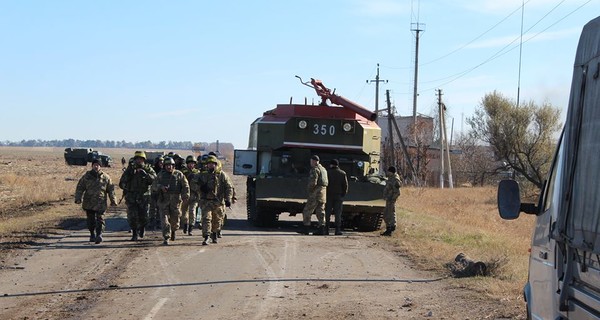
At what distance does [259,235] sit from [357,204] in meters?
2.81

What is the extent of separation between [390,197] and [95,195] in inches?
279

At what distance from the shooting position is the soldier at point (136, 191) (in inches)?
687

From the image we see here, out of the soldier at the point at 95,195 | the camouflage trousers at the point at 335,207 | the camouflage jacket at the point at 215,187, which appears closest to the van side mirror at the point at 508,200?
the camouflage jacket at the point at 215,187

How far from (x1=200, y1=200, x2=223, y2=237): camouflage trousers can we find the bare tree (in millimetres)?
35658

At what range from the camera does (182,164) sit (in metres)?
20.6

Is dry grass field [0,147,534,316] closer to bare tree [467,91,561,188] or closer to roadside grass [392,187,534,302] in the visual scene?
roadside grass [392,187,534,302]

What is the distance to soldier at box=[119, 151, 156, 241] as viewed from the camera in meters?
17.4

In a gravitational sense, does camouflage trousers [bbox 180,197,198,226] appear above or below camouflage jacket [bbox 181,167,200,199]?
below

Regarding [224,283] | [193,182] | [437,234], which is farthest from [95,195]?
[437,234]

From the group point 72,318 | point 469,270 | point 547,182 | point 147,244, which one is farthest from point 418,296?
point 147,244

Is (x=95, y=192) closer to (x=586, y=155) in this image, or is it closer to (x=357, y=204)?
(x=357, y=204)

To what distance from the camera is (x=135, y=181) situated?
17453 millimetres

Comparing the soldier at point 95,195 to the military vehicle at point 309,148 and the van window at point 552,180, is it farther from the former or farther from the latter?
the van window at point 552,180

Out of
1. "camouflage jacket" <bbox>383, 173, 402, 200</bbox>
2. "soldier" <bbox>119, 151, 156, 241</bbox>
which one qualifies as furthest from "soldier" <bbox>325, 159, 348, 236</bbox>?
"soldier" <bbox>119, 151, 156, 241</bbox>
